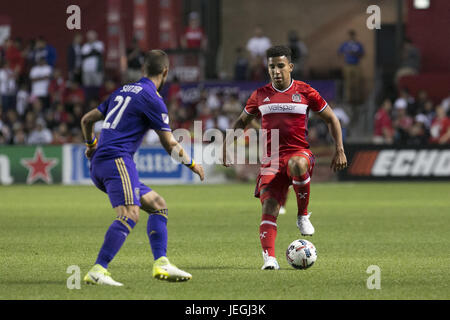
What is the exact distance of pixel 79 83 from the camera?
28.1m

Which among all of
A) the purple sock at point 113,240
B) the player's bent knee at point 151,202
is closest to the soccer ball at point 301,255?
the player's bent knee at point 151,202

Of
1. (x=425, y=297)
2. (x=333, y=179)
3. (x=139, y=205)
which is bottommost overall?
(x=333, y=179)

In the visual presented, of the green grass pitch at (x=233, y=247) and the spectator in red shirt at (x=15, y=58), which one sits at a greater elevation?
the spectator in red shirt at (x=15, y=58)

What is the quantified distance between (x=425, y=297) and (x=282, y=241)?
4.67 metres

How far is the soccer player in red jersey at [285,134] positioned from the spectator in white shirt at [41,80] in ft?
63.7

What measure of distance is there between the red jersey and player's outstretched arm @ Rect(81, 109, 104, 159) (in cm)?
187

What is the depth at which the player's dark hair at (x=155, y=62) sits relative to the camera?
316 inches

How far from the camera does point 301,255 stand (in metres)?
8.94

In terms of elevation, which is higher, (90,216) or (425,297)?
(425,297)

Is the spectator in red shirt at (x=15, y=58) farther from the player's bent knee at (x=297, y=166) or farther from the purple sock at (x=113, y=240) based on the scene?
the purple sock at (x=113, y=240)

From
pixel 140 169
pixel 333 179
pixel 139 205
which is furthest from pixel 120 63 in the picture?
pixel 139 205

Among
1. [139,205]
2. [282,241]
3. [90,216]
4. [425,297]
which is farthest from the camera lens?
[90,216]
